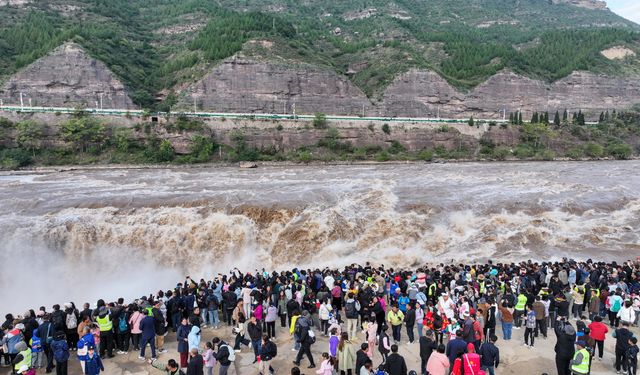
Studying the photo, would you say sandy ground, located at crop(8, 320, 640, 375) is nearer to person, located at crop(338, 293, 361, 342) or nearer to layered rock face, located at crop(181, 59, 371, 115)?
person, located at crop(338, 293, 361, 342)

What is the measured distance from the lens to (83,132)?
64125 millimetres

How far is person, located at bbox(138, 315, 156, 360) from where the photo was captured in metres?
12.4

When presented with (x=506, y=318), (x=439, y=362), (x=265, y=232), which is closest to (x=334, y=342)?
(x=439, y=362)

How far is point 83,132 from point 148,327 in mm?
59465

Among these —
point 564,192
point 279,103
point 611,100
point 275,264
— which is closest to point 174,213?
point 275,264

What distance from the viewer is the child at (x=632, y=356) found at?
440 inches

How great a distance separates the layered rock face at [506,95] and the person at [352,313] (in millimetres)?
97673


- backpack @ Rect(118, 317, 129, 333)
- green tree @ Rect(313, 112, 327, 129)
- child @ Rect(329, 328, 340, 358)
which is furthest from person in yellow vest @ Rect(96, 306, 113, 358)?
green tree @ Rect(313, 112, 327, 129)

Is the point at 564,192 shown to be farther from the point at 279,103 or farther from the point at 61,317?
the point at 279,103

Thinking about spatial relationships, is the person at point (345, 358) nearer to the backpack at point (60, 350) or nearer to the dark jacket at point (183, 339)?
the dark jacket at point (183, 339)

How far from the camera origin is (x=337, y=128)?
76.4 m

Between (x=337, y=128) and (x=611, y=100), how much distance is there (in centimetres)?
8341

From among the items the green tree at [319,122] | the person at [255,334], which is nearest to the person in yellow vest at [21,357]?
the person at [255,334]

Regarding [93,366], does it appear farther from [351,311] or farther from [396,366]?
[396,366]
